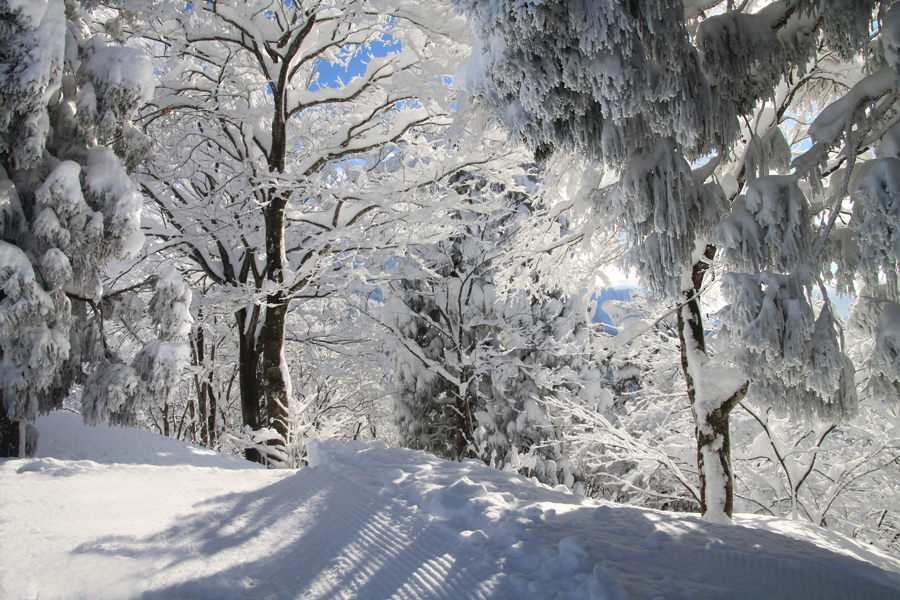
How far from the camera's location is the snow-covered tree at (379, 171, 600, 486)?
9.85m

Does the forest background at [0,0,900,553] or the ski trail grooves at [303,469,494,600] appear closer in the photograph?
the ski trail grooves at [303,469,494,600]

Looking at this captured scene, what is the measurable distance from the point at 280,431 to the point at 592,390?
663 centimetres

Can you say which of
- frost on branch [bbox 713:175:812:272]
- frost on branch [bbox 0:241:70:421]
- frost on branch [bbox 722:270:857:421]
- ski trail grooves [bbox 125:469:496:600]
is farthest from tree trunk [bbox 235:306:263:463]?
frost on branch [bbox 713:175:812:272]

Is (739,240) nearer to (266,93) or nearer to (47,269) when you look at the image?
(47,269)

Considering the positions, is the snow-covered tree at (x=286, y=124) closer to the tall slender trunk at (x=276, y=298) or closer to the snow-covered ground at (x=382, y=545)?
the tall slender trunk at (x=276, y=298)

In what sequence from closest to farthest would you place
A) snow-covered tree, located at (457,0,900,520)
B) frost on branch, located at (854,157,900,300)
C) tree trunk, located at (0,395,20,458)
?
frost on branch, located at (854,157,900,300) → snow-covered tree, located at (457,0,900,520) → tree trunk, located at (0,395,20,458)

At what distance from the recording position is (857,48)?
8.26ft

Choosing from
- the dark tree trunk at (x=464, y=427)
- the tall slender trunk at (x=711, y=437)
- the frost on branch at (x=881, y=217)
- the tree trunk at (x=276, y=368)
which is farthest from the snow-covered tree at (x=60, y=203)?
the dark tree trunk at (x=464, y=427)

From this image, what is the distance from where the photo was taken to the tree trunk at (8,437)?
12.3 feet

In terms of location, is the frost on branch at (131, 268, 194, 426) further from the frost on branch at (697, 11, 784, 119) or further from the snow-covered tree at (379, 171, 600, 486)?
the snow-covered tree at (379, 171, 600, 486)

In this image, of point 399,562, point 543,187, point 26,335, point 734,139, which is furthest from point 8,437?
point 734,139

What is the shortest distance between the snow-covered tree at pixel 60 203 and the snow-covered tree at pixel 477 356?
6.18 meters

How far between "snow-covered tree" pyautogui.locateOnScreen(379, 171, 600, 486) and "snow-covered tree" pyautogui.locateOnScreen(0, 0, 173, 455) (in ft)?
20.3

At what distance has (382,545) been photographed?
7.16 ft
